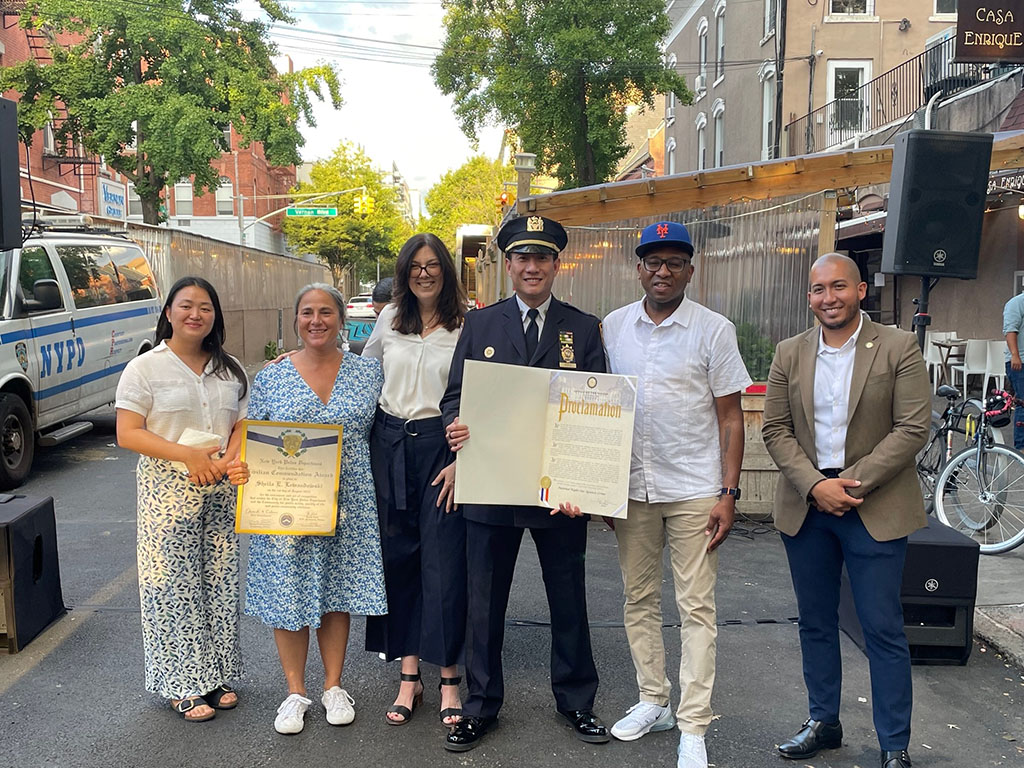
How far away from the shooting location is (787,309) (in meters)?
8.31

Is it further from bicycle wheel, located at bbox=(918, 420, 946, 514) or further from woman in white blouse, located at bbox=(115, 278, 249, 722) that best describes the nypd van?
bicycle wheel, located at bbox=(918, 420, 946, 514)

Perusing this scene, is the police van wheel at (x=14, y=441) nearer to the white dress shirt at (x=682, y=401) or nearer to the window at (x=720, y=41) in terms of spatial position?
the white dress shirt at (x=682, y=401)

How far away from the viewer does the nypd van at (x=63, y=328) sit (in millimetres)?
8750

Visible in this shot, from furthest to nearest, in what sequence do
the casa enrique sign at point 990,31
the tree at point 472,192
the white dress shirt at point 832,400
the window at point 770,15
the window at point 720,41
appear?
the tree at point 472,192
the window at point 720,41
the window at point 770,15
the casa enrique sign at point 990,31
the white dress shirt at point 832,400

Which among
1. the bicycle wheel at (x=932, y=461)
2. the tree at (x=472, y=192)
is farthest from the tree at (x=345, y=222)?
the bicycle wheel at (x=932, y=461)

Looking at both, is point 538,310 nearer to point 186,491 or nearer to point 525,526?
point 525,526

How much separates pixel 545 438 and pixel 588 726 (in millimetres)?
1272

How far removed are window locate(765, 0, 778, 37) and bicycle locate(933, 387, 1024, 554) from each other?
20748 millimetres

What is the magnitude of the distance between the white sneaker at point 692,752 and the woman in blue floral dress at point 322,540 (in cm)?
136

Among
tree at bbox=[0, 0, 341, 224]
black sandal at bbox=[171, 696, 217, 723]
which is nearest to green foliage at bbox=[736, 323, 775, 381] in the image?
black sandal at bbox=[171, 696, 217, 723]

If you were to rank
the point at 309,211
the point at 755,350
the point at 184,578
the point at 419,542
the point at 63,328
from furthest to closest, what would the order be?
the point at 309,211 → the point at 63,328 → the point at 755,350 → the point at 419,542 → the point at 184,578

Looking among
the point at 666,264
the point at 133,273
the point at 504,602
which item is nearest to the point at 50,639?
the point at 504,602

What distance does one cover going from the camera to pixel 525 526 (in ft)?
11.9

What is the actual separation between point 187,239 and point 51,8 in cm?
918
